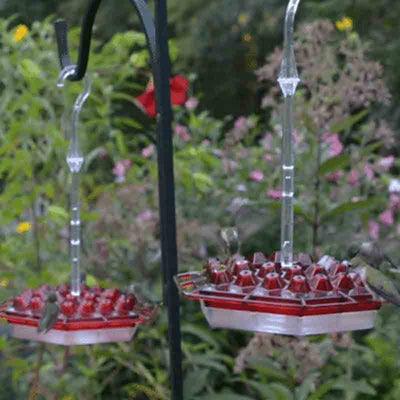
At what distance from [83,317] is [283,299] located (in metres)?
0.32

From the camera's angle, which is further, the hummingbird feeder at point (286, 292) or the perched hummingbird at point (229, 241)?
the perched hummingbird at point (229, 241)

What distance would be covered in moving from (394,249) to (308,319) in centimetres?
164

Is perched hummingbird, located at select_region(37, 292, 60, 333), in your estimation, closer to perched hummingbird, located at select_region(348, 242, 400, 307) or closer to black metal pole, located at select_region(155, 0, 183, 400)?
black metal pole, located at select_region(155, 0, 183, 400)

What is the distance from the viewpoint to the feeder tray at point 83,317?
3.38 feet

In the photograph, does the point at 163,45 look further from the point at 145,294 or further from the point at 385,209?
the point at 385,209

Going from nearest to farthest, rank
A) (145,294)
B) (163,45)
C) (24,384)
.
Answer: (163,45) → (145,294) → (24,384)

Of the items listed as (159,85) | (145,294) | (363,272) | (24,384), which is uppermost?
(159,85)

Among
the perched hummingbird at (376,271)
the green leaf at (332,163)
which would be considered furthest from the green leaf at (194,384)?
the perched hummingbird at (376,271)

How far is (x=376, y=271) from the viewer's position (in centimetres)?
87

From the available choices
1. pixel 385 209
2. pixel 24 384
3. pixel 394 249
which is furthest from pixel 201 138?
pixel 24 384

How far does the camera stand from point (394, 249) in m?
2.42

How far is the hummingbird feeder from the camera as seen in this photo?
86cm

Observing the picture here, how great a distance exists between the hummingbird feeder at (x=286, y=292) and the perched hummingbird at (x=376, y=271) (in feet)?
0.09

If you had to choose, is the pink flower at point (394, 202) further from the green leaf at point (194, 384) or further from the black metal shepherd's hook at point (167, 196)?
the black metal shepherd's hook at point (167, 196)
